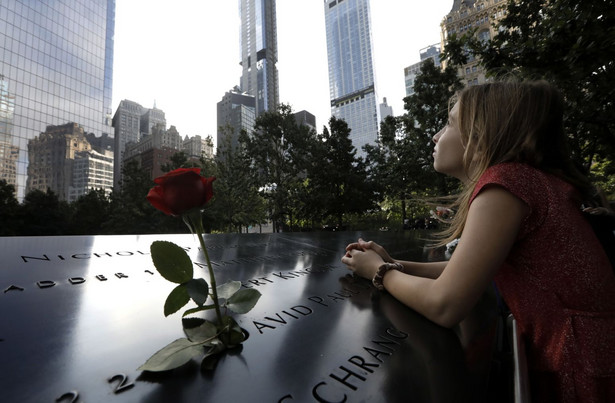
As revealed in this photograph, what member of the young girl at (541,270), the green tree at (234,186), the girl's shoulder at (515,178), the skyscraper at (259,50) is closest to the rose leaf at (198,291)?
the young girl at (541,270)

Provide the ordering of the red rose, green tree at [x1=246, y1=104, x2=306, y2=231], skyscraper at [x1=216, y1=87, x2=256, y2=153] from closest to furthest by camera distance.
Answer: the red rose
green tree at [x1=246, y1=104, x2=306, y2=231]
skyscraper at [x1=216, y1=87, x2=256, y2=153]

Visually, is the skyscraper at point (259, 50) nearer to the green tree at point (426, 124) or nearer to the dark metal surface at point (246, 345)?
the green tree at point (426, 124)

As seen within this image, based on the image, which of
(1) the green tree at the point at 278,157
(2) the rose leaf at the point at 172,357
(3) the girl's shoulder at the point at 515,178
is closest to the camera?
(2) the rose leaf at the point at 172,357

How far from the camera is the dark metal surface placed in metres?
0.71

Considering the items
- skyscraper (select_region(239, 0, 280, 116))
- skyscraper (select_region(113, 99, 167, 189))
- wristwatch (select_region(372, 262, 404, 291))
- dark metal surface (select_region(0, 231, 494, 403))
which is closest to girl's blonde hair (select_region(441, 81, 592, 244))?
wristwatch (select_region(372, 262, 404, 291))

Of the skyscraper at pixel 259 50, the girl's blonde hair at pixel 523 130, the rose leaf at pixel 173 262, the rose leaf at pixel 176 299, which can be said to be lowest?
the rose leaf at pixel 176 299

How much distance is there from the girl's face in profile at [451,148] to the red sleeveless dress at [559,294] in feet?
1.63

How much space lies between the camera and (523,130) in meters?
1.37

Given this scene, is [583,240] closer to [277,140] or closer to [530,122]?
[530,122]

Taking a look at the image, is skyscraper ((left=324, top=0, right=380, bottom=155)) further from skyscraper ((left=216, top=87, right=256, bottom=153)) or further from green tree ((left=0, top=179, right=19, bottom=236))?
green tree ((left=0, top=179, right=19, bottom=236))

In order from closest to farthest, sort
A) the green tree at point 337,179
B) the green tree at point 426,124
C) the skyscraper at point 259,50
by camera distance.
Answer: the green tree at point 426,124, the green tree at point 337,179, the skyscraper at point 259,50

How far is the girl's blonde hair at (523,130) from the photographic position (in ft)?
4.38

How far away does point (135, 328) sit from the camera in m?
1.03

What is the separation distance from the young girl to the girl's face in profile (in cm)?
32
